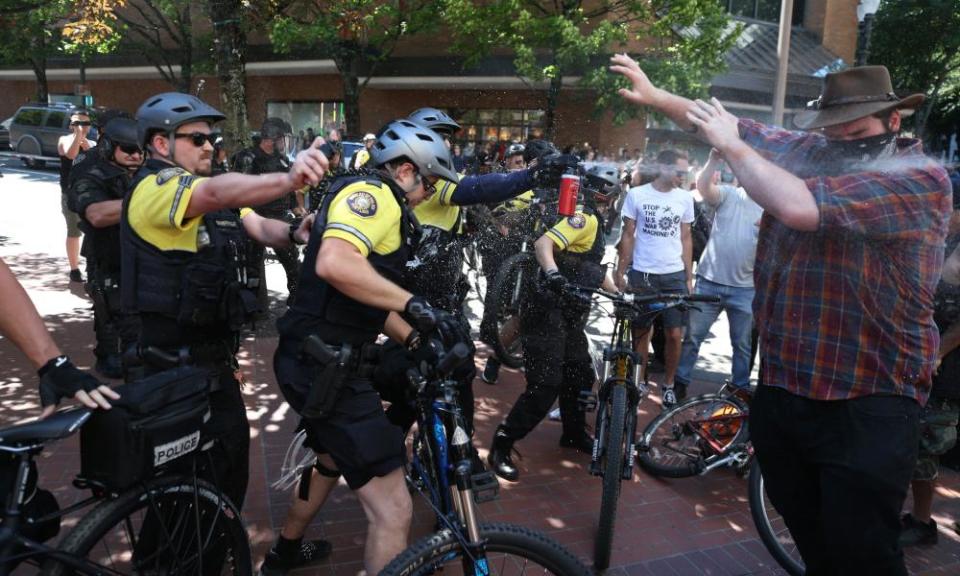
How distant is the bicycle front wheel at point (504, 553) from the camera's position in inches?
94.1

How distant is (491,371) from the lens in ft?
21.0

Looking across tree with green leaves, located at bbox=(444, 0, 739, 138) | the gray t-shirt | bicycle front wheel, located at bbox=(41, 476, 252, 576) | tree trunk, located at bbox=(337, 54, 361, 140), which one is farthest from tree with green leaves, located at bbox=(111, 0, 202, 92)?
bicycle front wheel, located at bbox=(41, 476, 252, 576)

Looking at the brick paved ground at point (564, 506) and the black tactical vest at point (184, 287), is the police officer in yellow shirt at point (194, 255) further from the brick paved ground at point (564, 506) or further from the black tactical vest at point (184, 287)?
the brick paved ground at point (564, 506)

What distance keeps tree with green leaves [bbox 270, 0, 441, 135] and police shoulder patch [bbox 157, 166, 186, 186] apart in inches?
442

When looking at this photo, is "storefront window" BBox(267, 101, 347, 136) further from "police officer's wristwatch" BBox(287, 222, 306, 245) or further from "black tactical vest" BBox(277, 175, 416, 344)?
"black tactical vest" BBox(277, 175, 416, 344)

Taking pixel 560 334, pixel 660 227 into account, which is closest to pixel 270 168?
pixel 660 227

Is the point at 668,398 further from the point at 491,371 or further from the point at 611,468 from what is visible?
the point at 611,468

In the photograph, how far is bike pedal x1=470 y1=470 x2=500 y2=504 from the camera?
2.50 meters

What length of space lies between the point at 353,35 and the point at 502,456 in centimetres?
1169

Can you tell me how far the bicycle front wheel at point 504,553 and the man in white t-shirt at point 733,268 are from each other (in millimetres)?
3471

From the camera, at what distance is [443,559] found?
2395 millimetres

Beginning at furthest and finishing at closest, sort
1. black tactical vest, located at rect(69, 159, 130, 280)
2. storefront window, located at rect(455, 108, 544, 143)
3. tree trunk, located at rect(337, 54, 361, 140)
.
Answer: storefront window, located at rect(455, 108, 544, 143) → tree trunk, located at rect(337, 54, 361, 140) → black tactical vest, located at rect(69, 159, 130, 280)

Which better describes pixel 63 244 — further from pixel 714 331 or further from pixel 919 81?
pixel 919 81

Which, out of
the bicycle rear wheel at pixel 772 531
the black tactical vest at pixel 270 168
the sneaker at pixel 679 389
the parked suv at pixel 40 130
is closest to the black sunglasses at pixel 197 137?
the bicycle rear wheel at pixel 772 531
